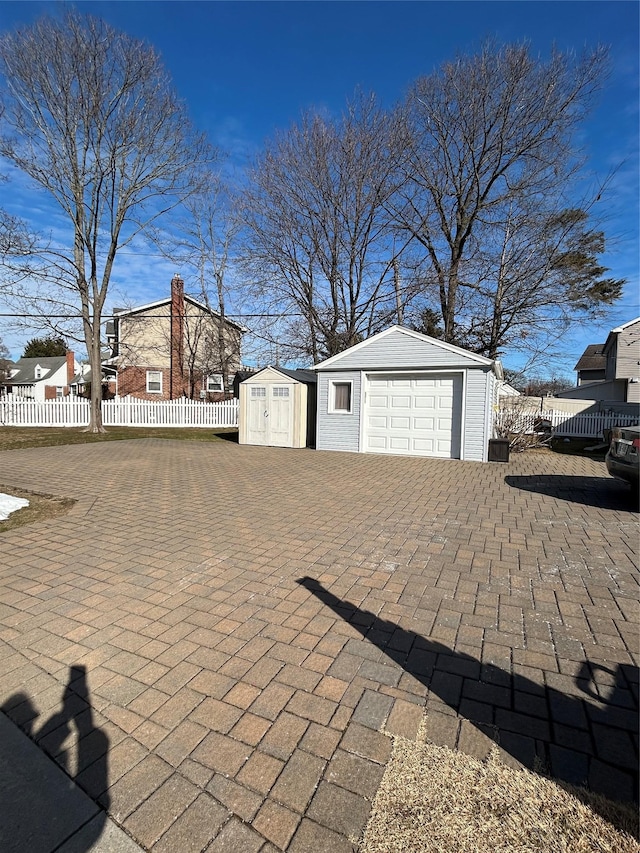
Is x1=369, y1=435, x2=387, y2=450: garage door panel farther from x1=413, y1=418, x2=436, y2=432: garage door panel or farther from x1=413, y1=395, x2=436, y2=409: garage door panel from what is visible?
x1=413, y1=395, x2=436, y2=409: garage door panel

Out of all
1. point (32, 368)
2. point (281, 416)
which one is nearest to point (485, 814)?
point (281, 416)

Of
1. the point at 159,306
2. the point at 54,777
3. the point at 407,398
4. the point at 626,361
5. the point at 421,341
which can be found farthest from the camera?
the point at 159,306

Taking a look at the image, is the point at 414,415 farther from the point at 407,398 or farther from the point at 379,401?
the point at 379,401

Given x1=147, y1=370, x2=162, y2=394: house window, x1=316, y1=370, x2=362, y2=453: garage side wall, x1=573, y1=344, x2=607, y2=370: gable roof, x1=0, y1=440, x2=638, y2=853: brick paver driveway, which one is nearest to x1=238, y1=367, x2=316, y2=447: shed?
x1=316, y1=370, x2=362, y2=453: garage side wall

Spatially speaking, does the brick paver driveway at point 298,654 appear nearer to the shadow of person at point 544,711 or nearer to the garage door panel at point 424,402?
the shadow of person at point 544,711

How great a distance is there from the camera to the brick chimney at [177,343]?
1005 inches

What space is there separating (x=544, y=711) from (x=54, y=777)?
7.42ft

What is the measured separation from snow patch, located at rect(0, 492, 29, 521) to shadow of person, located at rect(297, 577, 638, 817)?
506 centimetres

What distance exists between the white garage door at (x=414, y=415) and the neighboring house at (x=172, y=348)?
1498 cm

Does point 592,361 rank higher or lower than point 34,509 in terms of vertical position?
higher

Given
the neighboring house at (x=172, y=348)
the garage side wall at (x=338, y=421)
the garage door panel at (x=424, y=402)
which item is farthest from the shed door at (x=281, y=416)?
the neighboring house at (x=172, y=348)

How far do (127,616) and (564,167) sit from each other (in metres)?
20.4

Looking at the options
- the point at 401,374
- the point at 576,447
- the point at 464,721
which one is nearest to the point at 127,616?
the point at 464,721

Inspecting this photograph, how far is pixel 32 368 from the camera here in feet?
153
